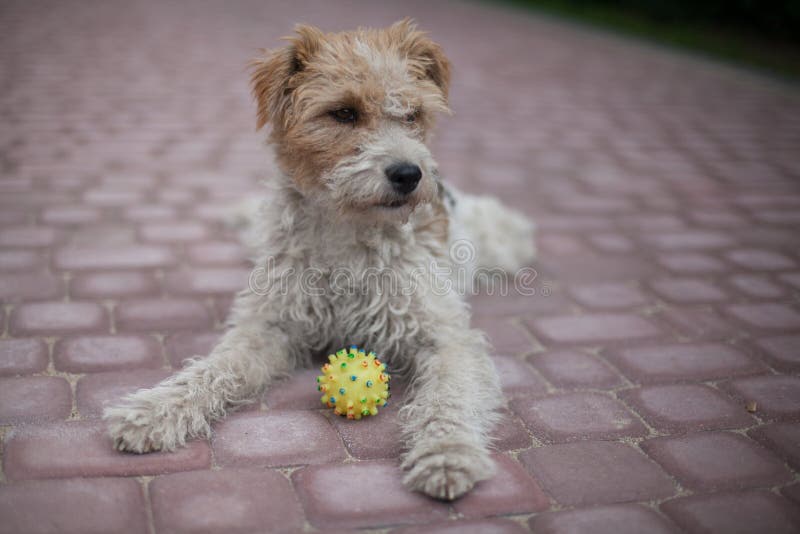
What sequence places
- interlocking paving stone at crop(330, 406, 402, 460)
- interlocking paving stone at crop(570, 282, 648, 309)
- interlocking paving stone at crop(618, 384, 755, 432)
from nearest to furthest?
interlocking paving stone at crop(330, 406, 402, 460) → interlocking paving stone at crop(618, 384, 755, 432) → interlocking paving stone at crop(570, 282, 648, 309)

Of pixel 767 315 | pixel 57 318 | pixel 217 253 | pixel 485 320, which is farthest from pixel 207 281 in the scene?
pixel 767 315

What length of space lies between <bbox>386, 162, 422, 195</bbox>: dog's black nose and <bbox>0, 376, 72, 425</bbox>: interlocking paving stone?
1.72 m

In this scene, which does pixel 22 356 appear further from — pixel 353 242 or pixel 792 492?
pixel 792 492

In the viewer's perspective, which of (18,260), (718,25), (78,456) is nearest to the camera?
(78,456)

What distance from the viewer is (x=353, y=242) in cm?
351

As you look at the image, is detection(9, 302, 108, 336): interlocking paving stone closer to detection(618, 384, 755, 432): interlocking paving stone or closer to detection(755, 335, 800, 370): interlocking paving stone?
detection(618, 384, 755, 432): interlocking paving stone

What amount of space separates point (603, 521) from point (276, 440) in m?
1.31

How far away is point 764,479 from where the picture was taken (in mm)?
2773

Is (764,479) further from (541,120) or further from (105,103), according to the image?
(105,103)

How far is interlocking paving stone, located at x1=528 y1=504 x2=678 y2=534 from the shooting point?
245 cm

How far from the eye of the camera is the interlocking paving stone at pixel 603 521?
245 centimetres

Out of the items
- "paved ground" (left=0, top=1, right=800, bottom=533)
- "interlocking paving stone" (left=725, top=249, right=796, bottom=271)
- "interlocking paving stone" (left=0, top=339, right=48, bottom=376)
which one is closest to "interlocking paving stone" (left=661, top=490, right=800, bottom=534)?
"paved ground" (left=0, top=1, right=800, bottom=533)

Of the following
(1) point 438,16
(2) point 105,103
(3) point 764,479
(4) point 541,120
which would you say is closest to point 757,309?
(3) point 764,479

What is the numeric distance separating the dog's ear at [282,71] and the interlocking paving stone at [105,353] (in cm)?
131
